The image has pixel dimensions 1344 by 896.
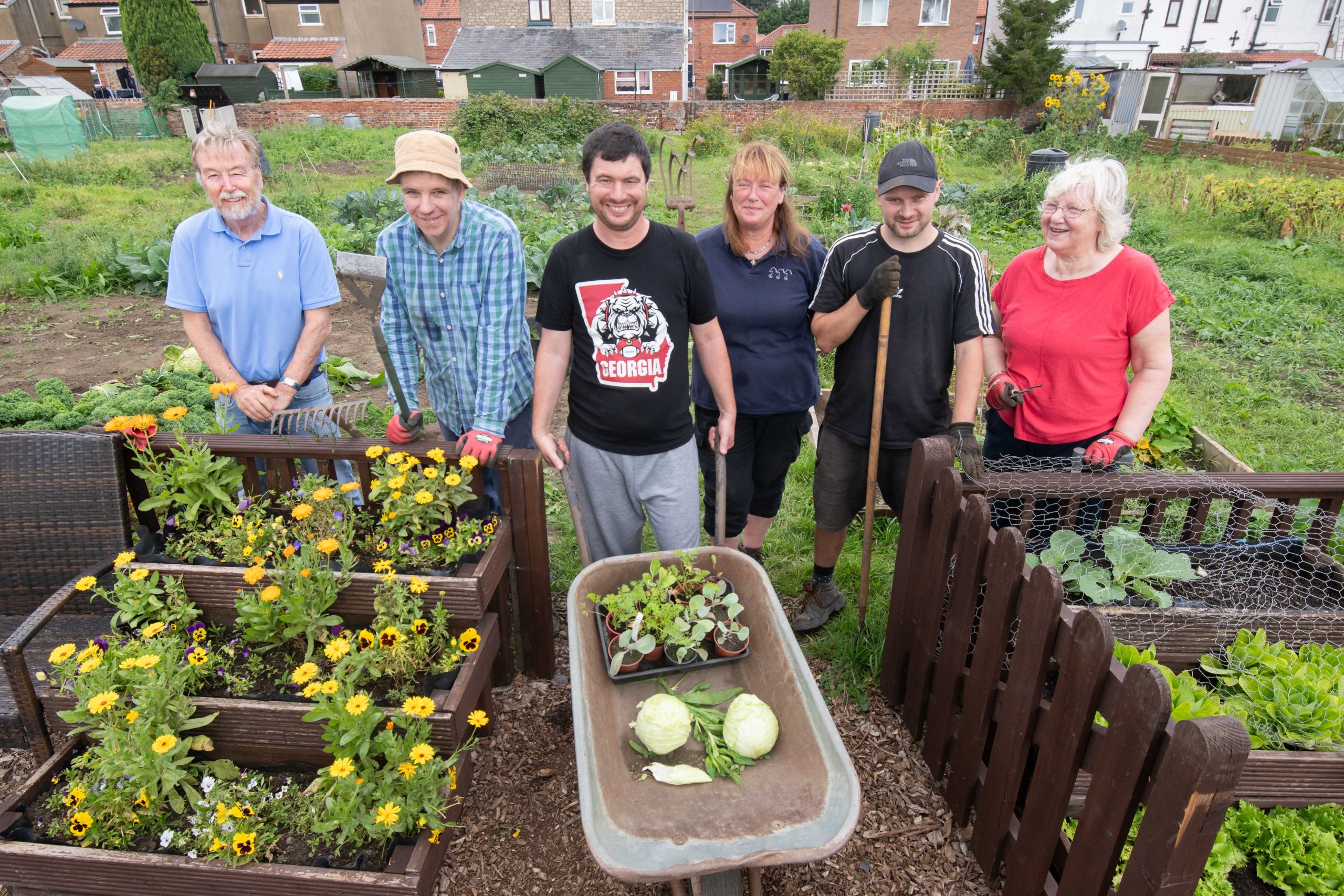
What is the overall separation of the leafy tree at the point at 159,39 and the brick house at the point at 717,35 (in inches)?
1128

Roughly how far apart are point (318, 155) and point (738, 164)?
21.3 metres

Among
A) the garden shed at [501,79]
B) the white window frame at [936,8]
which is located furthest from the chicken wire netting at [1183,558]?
the white window frame at [936,8]

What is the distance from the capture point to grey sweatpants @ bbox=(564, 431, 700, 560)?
2795 mm

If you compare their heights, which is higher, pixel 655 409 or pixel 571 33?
pixel 571 33

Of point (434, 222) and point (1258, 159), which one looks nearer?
point (434, 222)

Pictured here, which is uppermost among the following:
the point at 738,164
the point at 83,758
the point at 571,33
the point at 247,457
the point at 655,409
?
the point at 571,33

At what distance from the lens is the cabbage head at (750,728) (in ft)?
6.76

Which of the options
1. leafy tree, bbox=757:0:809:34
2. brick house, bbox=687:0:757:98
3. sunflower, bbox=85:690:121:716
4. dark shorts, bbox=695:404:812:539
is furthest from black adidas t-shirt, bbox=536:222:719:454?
leafy tree, bbox=757:0:809:34

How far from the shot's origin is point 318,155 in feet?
66.2

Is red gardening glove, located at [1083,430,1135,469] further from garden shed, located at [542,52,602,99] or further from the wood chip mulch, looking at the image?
garden shed, located at [542,52,602,99]

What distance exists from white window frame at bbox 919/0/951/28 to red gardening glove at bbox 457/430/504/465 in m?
36.8

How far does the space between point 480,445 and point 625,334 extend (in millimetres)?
664

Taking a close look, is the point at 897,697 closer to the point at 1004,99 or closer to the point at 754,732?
the point at 754,732

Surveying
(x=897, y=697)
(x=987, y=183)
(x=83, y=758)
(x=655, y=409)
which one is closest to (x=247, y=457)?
(x=83, y=758)
